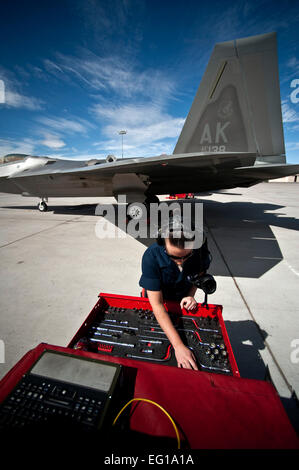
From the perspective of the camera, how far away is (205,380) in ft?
2.50

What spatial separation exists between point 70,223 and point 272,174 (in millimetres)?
6508

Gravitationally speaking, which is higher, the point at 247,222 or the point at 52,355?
the point at 247,222

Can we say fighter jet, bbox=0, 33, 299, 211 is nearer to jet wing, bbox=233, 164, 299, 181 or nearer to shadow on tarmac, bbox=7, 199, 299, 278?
jet wing, bbox=233, 164, 299, 181

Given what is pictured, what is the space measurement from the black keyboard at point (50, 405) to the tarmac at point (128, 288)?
105 centimetres

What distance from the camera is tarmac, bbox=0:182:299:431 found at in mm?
1810

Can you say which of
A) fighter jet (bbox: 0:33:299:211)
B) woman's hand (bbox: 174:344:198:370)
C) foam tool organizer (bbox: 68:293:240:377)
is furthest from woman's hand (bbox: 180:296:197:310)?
fighter jet (bbox: 0:33:299:211)

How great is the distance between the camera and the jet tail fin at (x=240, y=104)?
4656 millimetres

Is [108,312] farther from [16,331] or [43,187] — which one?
[43,187]

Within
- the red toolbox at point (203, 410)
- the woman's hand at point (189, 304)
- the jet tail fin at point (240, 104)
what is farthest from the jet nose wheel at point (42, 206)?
the red toolbox at point (203, 410)

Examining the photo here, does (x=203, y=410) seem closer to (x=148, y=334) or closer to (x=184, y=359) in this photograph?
(x=184, y=359)

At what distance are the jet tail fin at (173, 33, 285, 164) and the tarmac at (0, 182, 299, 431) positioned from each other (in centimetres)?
257
